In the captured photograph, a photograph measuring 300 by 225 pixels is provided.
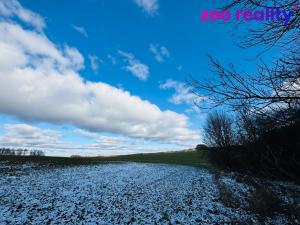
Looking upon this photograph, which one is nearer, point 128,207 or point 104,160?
point 128,207

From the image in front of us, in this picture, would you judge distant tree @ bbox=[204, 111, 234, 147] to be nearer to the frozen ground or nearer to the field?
the field

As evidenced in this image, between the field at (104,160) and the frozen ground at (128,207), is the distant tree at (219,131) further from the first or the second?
the frozen ground at (128,207)

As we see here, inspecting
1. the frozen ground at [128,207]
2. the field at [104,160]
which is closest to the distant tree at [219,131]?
the field at [104,160]

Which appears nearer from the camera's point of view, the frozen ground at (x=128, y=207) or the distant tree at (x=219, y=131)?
the frozen ground at (x=128, y=207)

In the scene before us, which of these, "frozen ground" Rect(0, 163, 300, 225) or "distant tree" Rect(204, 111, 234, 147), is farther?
"distant tree" Rect(204, 111, 234, 147)

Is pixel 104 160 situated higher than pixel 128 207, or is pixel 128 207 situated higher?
pixel 104 160

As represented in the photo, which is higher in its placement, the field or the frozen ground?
the field

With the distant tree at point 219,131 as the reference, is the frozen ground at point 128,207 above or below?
below

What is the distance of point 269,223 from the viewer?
6875 mm

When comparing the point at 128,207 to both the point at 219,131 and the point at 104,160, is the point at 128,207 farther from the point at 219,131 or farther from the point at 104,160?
the point at 104,160

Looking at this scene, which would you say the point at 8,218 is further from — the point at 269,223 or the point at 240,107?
the point at 269,223

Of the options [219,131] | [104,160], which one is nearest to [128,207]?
[219,131]

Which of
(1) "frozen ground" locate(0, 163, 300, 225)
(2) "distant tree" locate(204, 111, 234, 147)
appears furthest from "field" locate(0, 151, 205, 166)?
(1) "frozen ground" locate(0, 163, 300, 225)

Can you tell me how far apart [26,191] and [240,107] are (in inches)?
458
